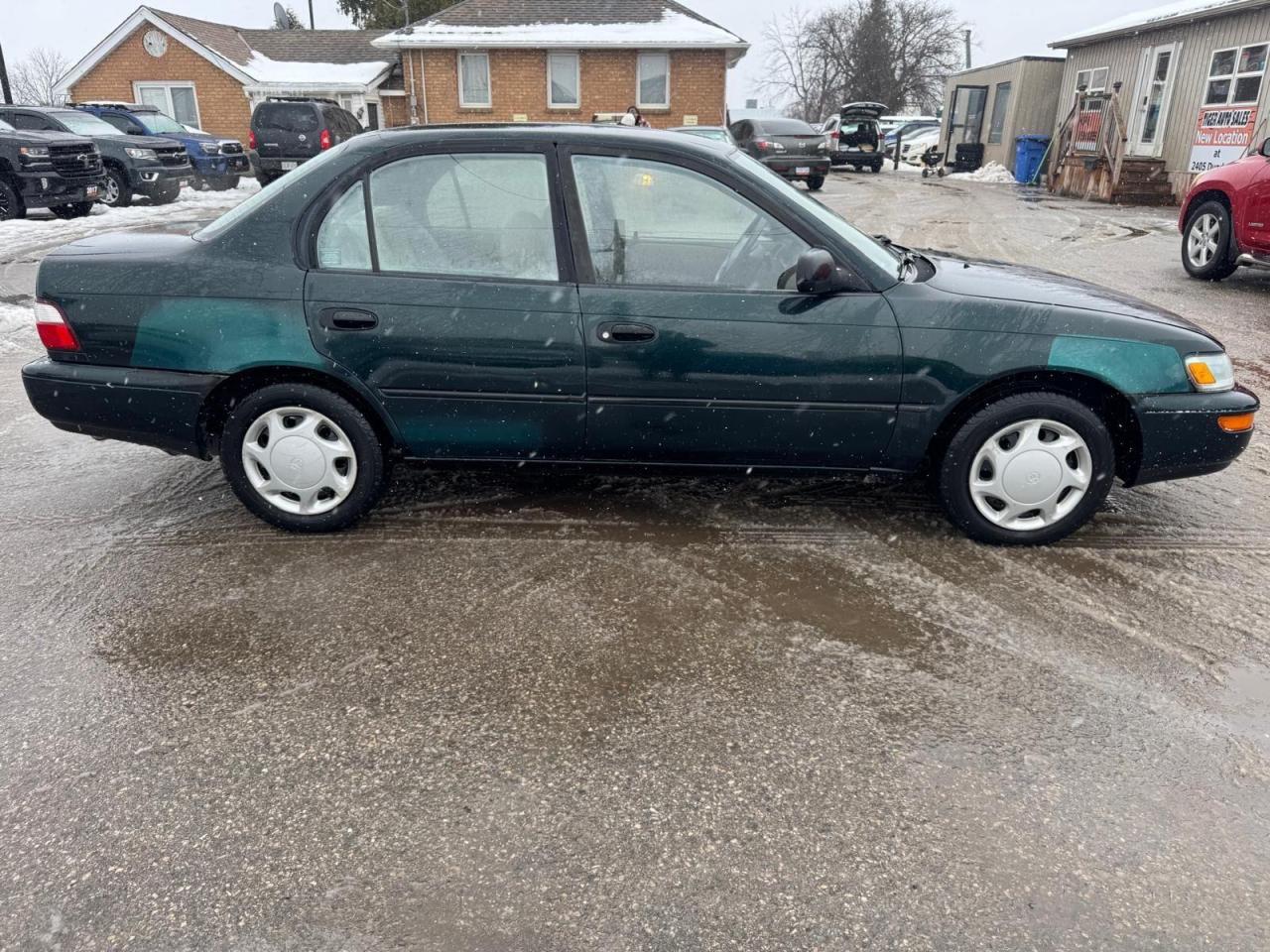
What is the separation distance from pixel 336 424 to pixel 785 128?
19161 mm

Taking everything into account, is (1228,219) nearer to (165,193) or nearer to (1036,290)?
(1036,290)

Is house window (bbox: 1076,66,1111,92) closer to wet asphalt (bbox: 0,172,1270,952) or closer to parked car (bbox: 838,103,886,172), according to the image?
parked car (bbox: 838,103,886,172)

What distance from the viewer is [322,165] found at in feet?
11.7

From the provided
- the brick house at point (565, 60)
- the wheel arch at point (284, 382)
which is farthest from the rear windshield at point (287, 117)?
Answer: the wheel arch at point (284, 382)

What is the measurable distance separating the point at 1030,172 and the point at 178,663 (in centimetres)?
2568

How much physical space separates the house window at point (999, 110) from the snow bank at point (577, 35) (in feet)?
24.6

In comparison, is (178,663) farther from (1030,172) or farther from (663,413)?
(1030,172)

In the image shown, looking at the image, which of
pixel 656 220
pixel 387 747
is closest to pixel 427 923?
pixel 387 747

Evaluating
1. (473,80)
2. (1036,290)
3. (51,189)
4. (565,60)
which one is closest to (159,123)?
(473,80)

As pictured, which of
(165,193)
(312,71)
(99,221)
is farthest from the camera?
(312,71)

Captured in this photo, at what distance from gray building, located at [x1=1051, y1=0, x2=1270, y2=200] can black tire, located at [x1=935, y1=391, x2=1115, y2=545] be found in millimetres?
16776

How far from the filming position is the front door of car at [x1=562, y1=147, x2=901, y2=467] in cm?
342

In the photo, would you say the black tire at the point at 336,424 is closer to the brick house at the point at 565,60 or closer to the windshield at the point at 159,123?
the windshield at the point at 159,123

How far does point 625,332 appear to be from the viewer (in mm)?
3418
